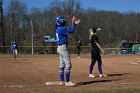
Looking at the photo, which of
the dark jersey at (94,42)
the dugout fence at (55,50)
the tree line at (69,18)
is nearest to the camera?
the dark jersey at (94,42)

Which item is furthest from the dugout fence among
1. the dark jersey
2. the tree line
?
the dark jersey

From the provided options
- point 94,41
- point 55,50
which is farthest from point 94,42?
point 55,50

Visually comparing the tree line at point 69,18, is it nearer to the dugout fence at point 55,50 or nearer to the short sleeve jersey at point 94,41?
the dugout fence at point 55,50

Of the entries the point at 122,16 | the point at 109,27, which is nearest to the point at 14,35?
the point at 109,27

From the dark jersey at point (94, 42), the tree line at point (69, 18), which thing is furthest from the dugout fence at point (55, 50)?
the dark jersey at point (94, 42)

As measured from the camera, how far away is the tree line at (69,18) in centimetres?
9575

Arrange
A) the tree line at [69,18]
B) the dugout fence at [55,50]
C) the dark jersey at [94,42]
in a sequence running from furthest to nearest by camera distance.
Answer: the tree line at [69,18] → the dugout fence at [55,50] → the dark jersey at [94,42]

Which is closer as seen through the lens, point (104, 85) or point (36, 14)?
point (104, 85)

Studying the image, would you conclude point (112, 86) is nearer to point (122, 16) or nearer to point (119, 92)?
point (119, 92)

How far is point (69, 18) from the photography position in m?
84.7

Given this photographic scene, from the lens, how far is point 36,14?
106 m

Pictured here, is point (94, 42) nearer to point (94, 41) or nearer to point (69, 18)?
point (94, 41)

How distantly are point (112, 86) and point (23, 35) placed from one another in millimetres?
90299

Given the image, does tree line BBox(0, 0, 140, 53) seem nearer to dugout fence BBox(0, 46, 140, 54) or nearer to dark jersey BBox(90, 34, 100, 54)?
dugout fence BBox(0, 46, 140, 54)
